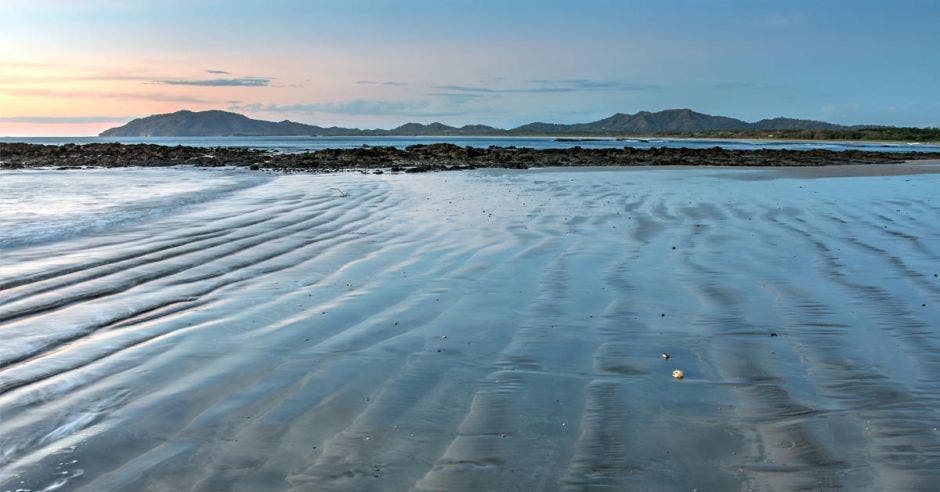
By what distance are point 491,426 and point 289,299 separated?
4114mm

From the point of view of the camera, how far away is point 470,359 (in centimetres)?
594

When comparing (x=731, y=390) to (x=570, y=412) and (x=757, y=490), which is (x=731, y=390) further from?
(x=757, y=490)

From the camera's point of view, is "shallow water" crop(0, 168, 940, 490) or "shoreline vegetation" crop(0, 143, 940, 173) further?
"shoreline vegetation" crop(0, 143, 940, 173)

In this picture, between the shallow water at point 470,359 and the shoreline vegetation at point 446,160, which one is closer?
the shallow water at point 470,359

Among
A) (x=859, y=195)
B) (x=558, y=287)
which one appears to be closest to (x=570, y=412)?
(x=558, y=287)

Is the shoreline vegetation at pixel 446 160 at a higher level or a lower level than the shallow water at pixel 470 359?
higher

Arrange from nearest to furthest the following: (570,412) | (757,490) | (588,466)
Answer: (757,490), (588,466), (570,412)

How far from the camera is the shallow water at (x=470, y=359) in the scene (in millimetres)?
4023

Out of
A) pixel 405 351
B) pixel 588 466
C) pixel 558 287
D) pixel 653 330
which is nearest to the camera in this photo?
pixel 588 466

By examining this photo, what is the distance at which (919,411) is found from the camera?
15.7 ft

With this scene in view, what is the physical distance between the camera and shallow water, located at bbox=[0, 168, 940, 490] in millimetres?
4023

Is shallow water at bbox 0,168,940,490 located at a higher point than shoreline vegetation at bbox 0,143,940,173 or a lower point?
lower

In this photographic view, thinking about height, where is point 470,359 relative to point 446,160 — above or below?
below

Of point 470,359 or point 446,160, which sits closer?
point 470,359
